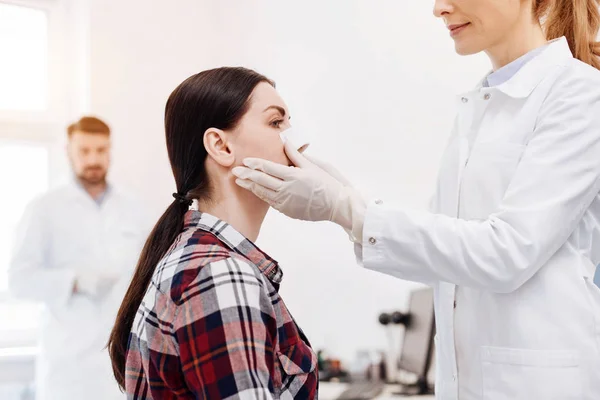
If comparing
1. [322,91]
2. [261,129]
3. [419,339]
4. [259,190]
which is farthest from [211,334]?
[322,91]

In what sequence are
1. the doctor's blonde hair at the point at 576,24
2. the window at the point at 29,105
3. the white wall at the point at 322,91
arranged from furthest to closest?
the window at the point at 29,105
the white wall at the point at 322,91
the doctor's blonde hair at the point at 576,24

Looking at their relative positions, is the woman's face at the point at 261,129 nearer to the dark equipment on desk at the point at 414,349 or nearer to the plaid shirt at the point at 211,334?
the plaid shirt at the point at 211,334

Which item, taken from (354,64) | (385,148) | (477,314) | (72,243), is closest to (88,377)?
(72,243)

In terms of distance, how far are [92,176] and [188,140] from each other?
6.32 ft

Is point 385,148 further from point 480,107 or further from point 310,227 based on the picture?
point 480,107

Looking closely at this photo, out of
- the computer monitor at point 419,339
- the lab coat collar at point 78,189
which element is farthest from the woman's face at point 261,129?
the lab coat collar at point 78,189

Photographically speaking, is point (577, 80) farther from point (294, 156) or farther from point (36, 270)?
point (36, 270)

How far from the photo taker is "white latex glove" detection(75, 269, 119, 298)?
282 cm

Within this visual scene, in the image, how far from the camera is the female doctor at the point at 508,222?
113 cm

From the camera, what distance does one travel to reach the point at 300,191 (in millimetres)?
1205

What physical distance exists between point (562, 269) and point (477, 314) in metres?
0.17

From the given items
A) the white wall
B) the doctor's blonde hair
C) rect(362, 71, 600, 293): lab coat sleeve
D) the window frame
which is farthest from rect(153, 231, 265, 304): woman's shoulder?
the window frame

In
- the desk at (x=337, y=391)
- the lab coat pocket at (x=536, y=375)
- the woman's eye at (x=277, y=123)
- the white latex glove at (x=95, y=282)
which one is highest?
the woman's eye at (x=277, y=123)

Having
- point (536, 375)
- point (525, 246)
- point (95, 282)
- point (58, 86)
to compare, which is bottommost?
point (95, 282)
